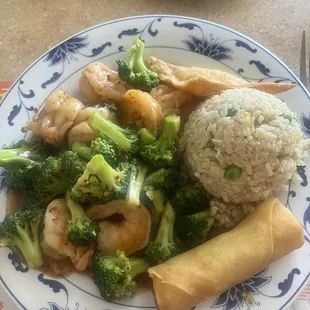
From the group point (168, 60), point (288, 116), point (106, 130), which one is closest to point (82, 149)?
point (106, 130)

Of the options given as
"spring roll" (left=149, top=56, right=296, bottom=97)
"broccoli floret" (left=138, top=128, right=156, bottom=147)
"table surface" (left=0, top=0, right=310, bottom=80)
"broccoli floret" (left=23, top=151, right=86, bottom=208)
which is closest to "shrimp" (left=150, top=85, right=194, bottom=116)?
"spring roll" (left=149, top=56, right=296, bottom=97)

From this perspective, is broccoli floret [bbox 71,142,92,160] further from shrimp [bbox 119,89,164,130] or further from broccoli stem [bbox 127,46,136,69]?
broccoli stem [bbox 127,46,136,69]

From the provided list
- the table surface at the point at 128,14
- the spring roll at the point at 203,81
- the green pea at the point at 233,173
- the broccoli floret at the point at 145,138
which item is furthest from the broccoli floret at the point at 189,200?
the table surface at the point at 128,14

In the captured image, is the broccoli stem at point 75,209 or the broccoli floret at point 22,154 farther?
the broccoli floret at point 22,154

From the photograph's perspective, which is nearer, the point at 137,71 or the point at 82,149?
the point at 82,149

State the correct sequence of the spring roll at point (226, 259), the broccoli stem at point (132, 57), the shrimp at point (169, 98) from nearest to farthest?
the spring roll at point (226, 259) → the shrimp at point (169, 98) → the broccoli stem at point (132, 57)

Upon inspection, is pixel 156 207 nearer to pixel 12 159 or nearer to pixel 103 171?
pixel 103 171

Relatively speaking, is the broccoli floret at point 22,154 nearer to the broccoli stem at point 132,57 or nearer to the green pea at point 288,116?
the broccoli stem at point 132,57
